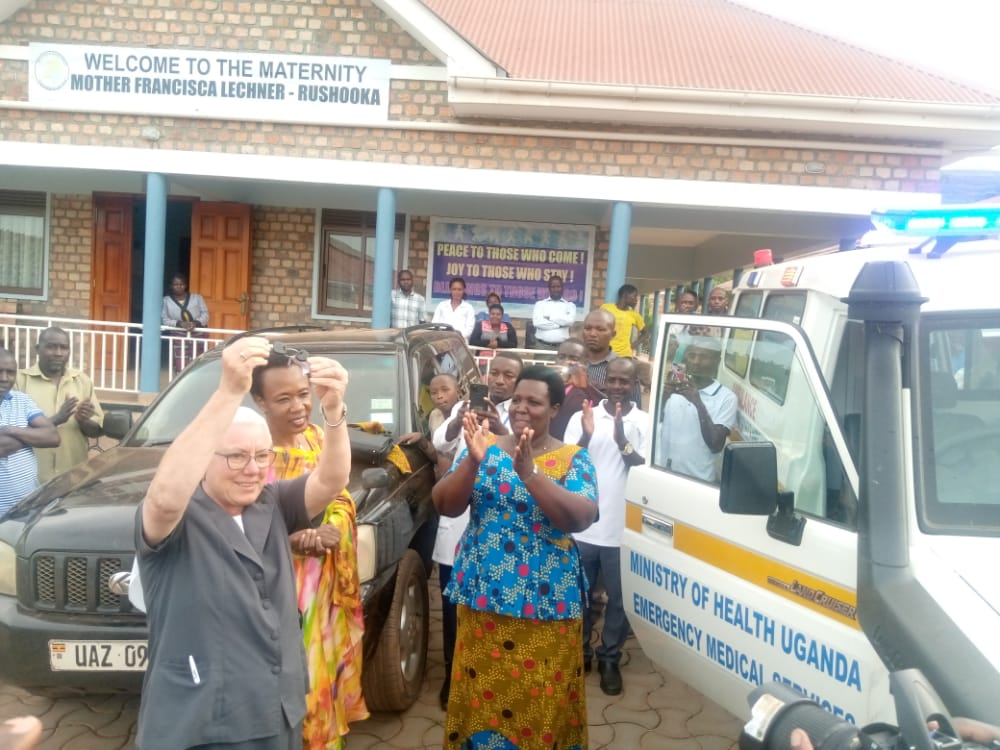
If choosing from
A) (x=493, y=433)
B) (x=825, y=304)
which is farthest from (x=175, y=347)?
(x=825, y=304)

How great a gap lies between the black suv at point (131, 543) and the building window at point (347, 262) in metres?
6.68

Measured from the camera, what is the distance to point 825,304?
8.41ft

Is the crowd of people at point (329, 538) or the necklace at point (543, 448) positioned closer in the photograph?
the crowd of people at point (329, 538)

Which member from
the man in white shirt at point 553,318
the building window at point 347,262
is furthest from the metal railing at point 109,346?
the man in white shirt at point 553,318

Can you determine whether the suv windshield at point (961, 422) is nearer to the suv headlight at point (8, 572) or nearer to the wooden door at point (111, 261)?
the suv headlight at point (8, 572)

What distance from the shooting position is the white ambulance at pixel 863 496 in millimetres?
1879

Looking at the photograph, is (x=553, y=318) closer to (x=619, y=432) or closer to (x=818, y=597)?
(x=619, y=432)

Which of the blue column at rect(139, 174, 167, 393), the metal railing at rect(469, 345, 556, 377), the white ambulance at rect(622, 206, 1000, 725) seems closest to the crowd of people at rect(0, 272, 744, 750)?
the white ambulance at rect(622, 206, 1000, 725)

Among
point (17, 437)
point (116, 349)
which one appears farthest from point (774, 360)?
point (116, 349)

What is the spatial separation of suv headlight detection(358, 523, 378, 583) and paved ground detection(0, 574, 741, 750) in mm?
762

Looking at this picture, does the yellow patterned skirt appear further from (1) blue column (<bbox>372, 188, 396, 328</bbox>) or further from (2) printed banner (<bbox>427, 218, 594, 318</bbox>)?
(2) printed banner (<bbox>427, 218, 594, 318</bbox>)

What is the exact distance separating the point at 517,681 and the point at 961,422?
157 cm

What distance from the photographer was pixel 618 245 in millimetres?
8891

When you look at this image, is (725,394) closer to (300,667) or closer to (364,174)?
(300,667)
